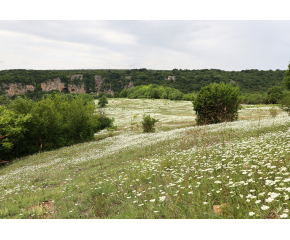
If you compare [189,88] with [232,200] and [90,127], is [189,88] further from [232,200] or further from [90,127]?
[232,200]

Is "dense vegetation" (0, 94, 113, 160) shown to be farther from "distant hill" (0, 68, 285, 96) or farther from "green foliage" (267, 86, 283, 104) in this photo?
"distant hill" (0, 68, 285, 96)

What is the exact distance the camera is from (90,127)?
1474 inches

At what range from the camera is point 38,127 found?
33.6 m

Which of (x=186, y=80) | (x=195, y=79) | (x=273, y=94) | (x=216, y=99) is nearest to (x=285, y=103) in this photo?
(x=216, y=99)

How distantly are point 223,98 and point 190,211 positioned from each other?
2816 cm

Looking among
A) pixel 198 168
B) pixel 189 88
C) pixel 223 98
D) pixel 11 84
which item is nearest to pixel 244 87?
pixel 189 88

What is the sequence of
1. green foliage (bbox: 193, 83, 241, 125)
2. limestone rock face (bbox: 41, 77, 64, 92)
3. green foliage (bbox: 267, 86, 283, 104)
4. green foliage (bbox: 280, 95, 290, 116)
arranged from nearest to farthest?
1. green foliage (bbox: 280, 95, 290, 116)
2. green foliage (bbox: 193, 83, 241, 125)
3. green foliage (bbox: 267, 86, 283, 104)
4. limestone rock face (bbox: 41, 77, 64, 92)

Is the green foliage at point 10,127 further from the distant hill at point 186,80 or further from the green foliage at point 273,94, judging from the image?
the distant hill at point 186,80

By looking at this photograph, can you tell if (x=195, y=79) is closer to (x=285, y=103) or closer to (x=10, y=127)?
(x=285, y=103)

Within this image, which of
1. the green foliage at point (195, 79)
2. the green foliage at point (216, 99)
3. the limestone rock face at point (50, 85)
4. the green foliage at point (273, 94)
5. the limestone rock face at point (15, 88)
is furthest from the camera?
the limestone rock face at point (50, 85)

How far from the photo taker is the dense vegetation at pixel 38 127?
99.2 ft

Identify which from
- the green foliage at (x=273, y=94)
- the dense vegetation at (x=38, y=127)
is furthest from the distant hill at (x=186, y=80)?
the dense vegetation at (x=38, y=127)

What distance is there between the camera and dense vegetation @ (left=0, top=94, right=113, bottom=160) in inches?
1191

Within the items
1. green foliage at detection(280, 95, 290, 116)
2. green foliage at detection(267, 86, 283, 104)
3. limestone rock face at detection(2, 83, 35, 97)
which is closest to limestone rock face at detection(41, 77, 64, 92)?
limestone rock face at detection(2, 83, 35, 97)
